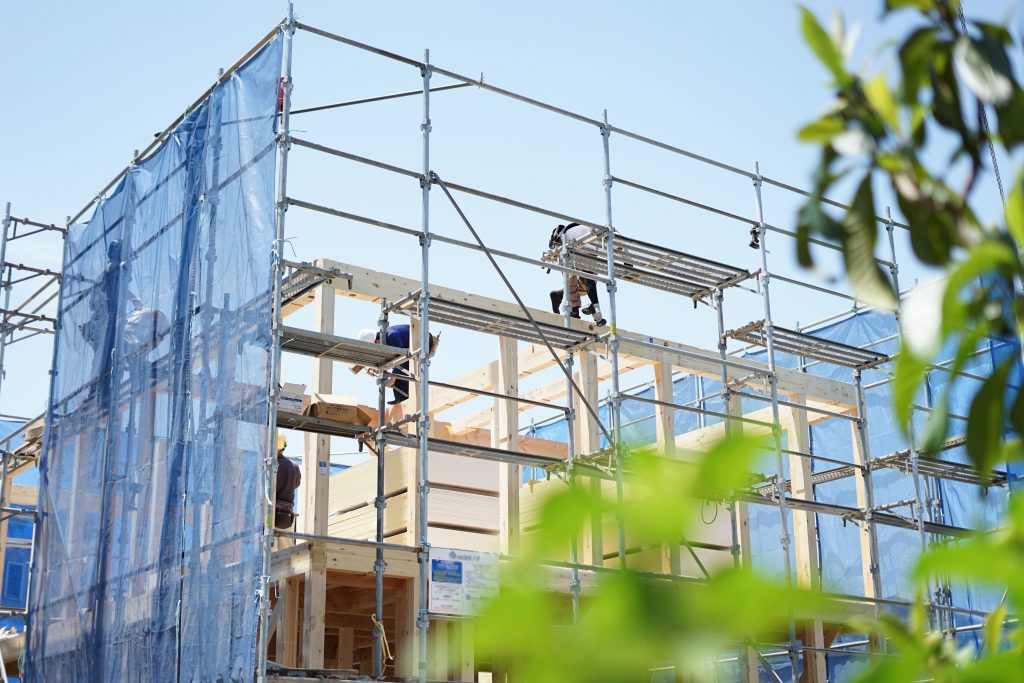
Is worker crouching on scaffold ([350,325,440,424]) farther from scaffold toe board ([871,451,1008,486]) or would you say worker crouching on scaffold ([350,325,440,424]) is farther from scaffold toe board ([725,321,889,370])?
scaffold toe board ([871,451,1008,486])

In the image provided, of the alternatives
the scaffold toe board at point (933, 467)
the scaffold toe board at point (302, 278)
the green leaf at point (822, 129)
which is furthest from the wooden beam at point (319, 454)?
the green leaf at point (822, 129)

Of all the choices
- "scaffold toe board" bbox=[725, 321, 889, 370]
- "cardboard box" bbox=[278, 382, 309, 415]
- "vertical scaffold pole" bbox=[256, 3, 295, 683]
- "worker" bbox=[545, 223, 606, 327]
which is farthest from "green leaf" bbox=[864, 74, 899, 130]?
"scaffold toe board" bbox=[725, 321, 889, 370]

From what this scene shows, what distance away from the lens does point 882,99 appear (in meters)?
0.69

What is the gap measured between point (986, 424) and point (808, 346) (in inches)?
406

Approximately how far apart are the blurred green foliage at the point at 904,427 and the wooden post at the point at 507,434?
352 inches

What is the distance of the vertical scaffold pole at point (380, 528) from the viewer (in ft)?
23.8

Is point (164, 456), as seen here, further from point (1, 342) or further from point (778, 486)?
point (778, 486)

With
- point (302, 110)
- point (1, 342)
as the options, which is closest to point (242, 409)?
point (302, 110)

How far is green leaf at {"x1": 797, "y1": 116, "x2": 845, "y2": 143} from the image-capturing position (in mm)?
714

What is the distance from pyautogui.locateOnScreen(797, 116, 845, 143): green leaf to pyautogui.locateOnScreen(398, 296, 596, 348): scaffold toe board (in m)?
7.82

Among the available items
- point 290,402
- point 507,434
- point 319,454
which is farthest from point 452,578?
point 507,434

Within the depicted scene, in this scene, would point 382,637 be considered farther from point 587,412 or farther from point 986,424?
point 986,424

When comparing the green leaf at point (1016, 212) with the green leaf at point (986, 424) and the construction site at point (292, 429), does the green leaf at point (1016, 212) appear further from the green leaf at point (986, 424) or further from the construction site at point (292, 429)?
the construction site at point (292, 429)

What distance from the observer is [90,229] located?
35.8ft
